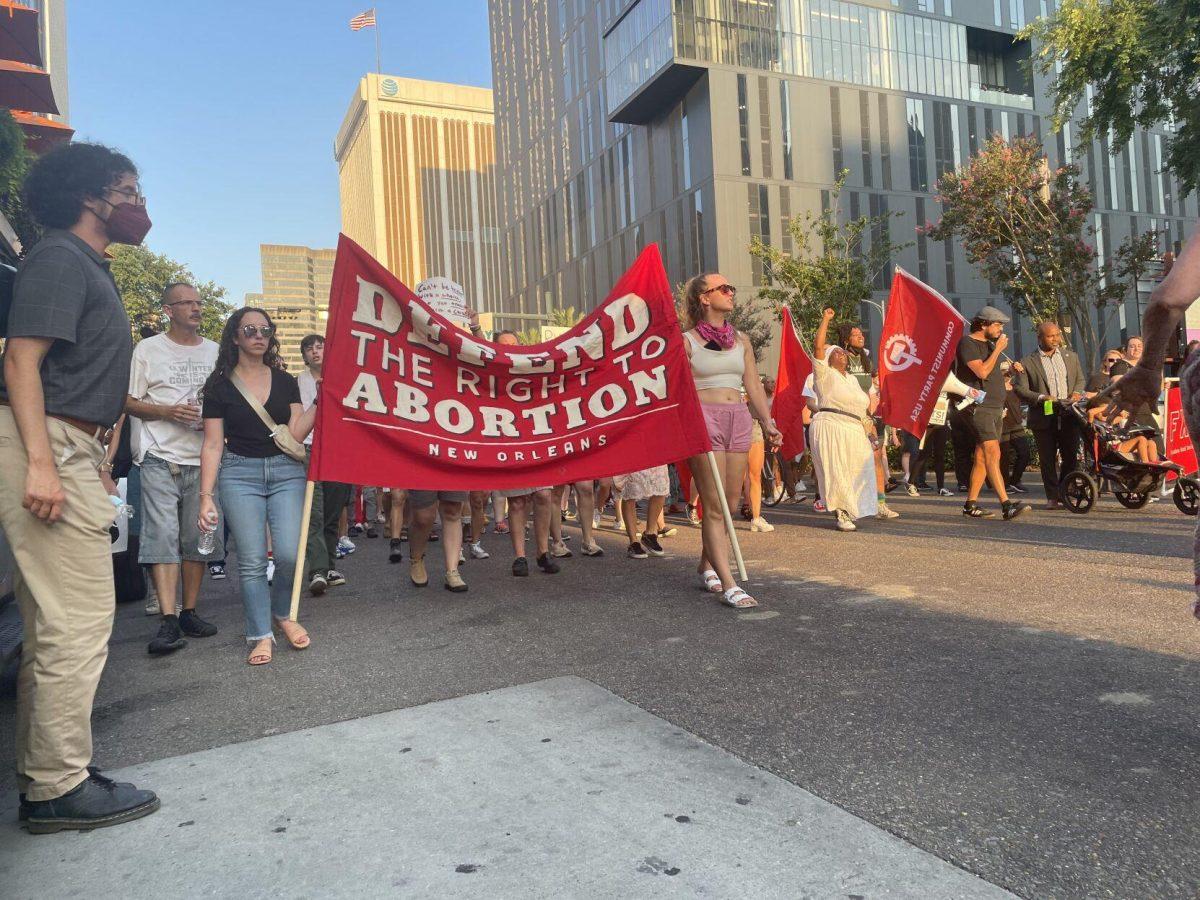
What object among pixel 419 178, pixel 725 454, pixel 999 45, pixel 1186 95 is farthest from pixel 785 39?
pixel 419 178

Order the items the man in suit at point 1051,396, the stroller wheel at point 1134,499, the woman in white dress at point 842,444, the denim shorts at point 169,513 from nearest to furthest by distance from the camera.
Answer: the denim shorts at point 169,513 → the woman in white dress at point 842,444 → the stroller wheel at point 1134,499 → the man in suit at point 1051,396

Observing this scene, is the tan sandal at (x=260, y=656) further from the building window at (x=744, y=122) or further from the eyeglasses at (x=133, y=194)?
the building window at (x=744, y=122)

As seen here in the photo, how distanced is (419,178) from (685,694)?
434 feet

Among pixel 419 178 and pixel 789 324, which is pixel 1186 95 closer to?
pixel 789 324

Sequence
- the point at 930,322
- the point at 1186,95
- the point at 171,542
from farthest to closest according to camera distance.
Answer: the point at 1186,95 < the point at 930,322 < the point at 171,542

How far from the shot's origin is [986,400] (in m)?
8.16

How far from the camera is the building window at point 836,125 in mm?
40125

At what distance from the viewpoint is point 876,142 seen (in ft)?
133

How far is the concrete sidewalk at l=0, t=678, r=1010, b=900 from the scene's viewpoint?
6.65 feet

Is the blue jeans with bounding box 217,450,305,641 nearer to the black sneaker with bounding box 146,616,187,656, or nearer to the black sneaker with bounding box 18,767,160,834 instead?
the black sneaker with bounding box 146,616,187,656

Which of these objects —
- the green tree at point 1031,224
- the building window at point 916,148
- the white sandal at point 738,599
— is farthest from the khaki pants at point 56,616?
the building window at point 916,148

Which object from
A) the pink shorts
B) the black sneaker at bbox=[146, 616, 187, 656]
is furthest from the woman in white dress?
the black sneaker at bbox=[146, 616, 187, 656]

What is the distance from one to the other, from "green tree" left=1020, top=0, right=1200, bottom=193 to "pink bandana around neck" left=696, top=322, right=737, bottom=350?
10802 mm

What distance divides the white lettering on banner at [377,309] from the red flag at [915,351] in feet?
15.8
